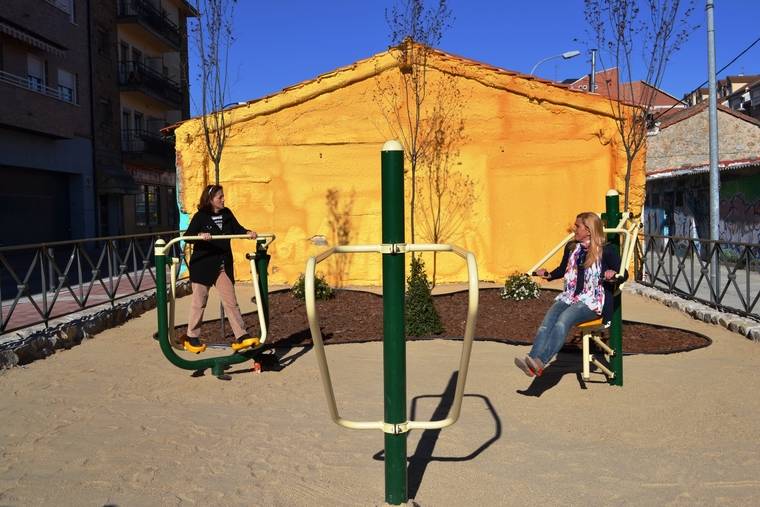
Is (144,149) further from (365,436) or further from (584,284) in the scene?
(365,436)

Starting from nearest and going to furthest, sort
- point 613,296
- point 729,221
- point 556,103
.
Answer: point 613,296, point 556,103, point 729,221

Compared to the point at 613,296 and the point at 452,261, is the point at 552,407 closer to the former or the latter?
the point at 613,296

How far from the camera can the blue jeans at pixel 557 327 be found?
16.4ft

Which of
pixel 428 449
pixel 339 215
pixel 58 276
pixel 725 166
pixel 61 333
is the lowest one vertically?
pixel 428 449

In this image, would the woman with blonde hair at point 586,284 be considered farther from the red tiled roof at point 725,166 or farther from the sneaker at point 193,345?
the red tiled roof at point 725,166

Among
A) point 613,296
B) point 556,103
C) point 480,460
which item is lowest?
point 480,460

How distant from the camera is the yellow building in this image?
12133mm

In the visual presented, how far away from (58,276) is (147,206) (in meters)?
26.6

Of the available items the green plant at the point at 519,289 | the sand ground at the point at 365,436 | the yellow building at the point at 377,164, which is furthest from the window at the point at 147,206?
the sand ground at the point at 365,436

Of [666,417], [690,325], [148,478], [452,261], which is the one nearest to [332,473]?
[148,478]

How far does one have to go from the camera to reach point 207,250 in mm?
6238

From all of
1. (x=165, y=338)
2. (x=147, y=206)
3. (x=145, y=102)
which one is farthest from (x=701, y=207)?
(x=145, y=102)

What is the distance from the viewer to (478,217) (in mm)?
12391

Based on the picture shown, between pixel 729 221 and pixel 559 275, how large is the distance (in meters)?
15.0
